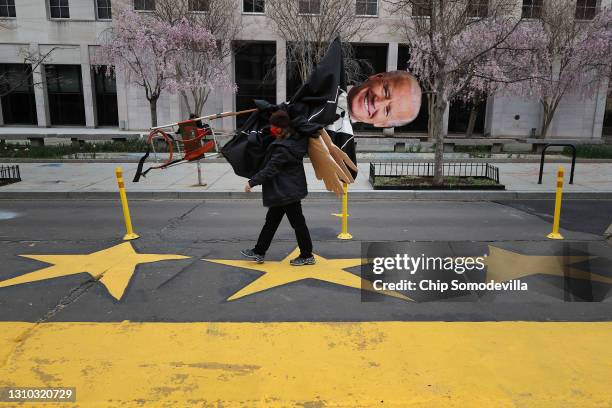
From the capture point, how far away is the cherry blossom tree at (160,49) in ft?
63.2

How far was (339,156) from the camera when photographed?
17.6 ft

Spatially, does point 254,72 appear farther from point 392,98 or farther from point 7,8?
point 392,98

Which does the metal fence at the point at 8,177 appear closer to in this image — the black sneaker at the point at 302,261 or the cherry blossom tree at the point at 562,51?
the black sneaker at the point at 302,261

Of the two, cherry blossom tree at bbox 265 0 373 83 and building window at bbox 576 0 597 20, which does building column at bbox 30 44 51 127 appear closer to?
cherry blossom tree at bbox 265 0 373 83

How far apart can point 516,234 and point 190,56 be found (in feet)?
58.2

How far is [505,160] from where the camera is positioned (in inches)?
664

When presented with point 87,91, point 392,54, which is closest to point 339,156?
point 392,54

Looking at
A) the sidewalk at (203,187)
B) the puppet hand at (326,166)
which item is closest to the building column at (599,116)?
the sidewalk at (203,187)

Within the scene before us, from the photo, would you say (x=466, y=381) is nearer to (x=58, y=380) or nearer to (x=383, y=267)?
(x=383, y=267)

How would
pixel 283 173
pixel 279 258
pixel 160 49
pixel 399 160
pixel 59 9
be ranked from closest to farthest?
pixel 283 173, pixel 279 258, pixel 399 160, pixel 160 49, pixel 59 9

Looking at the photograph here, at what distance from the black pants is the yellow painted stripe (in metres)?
1.60

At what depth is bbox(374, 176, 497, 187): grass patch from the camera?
38.4 feet

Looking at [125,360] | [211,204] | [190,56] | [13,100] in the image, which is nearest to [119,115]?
[13,100]

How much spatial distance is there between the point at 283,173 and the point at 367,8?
27.1 m
